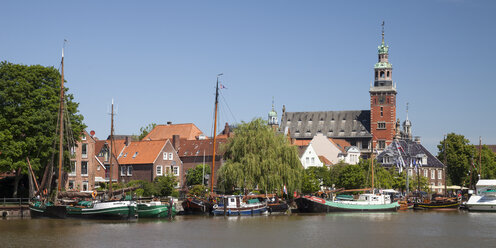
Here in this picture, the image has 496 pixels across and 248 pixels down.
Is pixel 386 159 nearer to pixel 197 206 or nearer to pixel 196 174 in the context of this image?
pixel 196 174

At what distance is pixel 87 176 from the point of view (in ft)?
302

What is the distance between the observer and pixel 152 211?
69688 mm

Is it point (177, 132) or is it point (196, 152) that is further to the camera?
point (177, 132)

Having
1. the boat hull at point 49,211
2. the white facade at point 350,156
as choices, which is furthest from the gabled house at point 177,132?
the boat hull at point 49,211

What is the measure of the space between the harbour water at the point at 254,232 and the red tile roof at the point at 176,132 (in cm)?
6100

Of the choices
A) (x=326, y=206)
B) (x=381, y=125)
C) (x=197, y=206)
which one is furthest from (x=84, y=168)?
(x=381, y=125)

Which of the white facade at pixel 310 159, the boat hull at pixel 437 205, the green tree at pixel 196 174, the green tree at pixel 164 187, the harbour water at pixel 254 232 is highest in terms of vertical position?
the white facade at pixel 310 159

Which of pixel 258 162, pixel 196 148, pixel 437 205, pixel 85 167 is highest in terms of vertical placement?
pixel 196 148

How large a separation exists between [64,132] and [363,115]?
124064 millimetres

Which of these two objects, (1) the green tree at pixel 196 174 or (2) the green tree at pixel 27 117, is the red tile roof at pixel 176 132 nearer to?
(1) the green tree at pixel 196 174

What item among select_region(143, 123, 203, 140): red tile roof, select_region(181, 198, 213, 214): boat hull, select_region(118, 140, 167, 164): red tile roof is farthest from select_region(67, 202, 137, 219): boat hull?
select_region(143, 123, 203, 140): red tile roof

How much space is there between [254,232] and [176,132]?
79.9m

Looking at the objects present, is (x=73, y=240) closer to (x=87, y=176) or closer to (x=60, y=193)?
(x=60, y=193)

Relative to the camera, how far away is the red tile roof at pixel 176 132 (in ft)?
434
